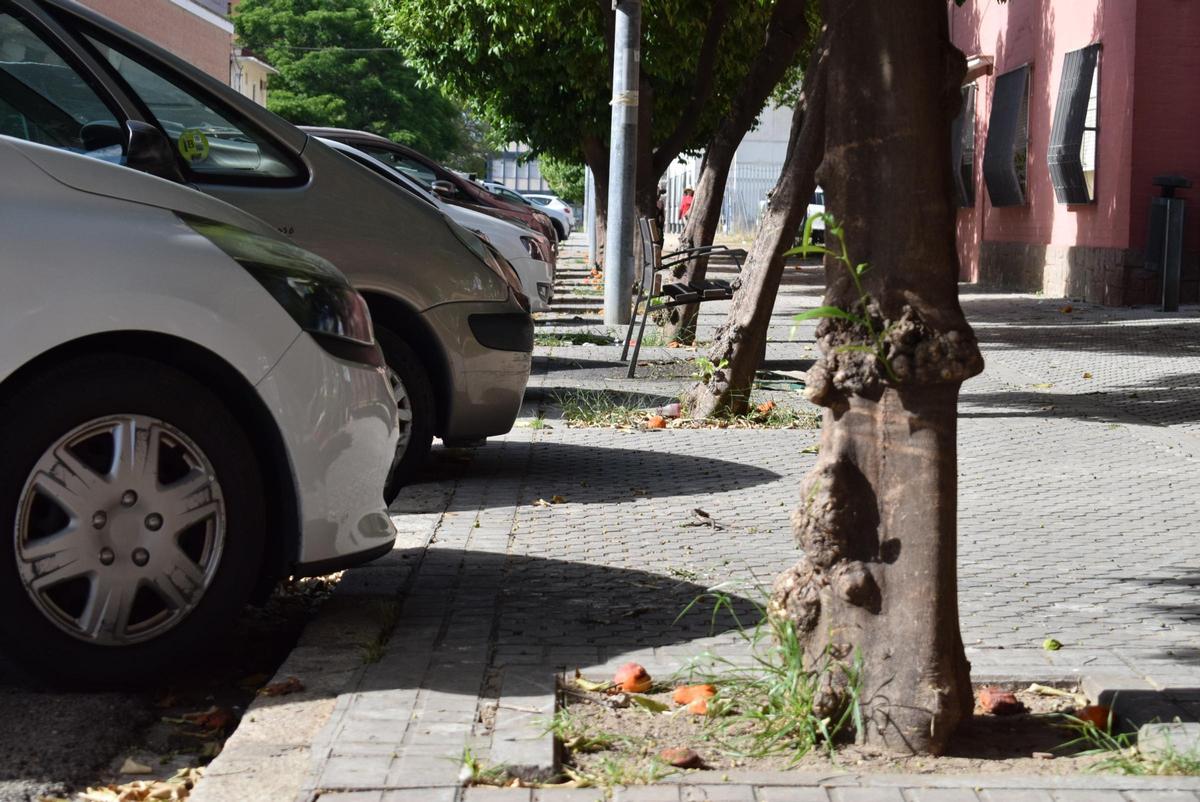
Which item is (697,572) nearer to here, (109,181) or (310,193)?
(109,181)

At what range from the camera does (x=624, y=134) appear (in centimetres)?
1717

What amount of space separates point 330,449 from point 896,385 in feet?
5.47

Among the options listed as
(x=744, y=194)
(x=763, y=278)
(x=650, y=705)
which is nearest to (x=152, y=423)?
(x=650, y=705)

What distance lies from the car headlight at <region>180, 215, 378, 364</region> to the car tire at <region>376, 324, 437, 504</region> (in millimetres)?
2289

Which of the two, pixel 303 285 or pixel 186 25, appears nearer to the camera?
pixel 303 285

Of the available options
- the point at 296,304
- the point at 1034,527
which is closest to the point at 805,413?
the point at 1034,527

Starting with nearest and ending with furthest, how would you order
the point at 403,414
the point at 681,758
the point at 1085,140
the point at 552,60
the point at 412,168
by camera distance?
the point at 681,758 → the point at 403,414 → the point at 412,168 → the point at 1085,140 → the point at 552,60

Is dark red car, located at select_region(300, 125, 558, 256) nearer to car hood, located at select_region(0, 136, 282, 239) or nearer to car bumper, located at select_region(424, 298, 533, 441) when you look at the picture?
car bumper, located at select_region(424, 298, 533, 441)

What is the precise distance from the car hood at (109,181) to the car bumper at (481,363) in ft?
8.97

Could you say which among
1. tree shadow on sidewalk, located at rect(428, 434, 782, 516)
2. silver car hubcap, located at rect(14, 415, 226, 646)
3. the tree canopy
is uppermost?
the tree canopy

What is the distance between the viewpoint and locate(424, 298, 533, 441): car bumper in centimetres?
749

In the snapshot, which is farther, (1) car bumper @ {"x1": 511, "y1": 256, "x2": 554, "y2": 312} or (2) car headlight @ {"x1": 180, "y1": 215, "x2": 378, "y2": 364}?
(1) car bumper @ {"x1": 511, "y1": 256, "x2": 554, "y2": 312}

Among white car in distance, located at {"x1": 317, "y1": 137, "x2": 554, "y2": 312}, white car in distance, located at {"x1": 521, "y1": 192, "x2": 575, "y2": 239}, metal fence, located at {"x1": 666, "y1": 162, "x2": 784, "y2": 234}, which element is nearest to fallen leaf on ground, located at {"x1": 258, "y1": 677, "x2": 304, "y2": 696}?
white car in distance, located at {"x1": 317, "y1": 137, "x2": 554, "y2": 312}

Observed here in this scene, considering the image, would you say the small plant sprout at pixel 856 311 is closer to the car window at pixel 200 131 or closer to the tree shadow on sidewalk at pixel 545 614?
the tree shadow on sidewalk at pixel 545 614
